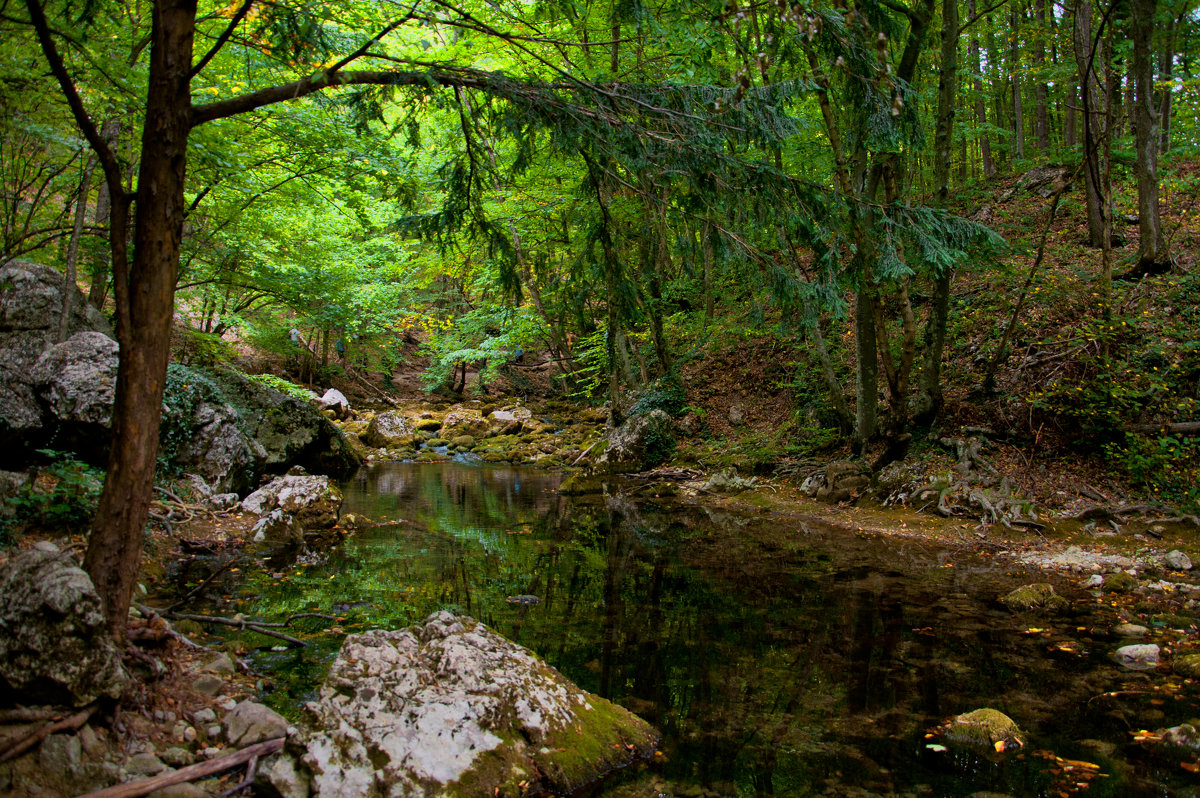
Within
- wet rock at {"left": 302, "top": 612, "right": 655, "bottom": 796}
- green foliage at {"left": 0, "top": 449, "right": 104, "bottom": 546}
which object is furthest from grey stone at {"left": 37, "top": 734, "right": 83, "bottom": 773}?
green foliage at {"left": 0, "top": 449, "right": 104, "bottom": 546}

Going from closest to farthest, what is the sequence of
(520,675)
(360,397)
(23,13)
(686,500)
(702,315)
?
1. (520,675)
2. (23,13)
3. (686,500)
4. (702,315)
5. (360,397)

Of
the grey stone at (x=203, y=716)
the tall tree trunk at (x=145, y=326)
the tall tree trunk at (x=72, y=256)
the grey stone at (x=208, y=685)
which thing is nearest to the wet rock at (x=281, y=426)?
the tall tree trunk at (x=72, y=256)

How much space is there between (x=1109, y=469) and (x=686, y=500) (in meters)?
6.27

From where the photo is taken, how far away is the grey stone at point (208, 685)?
375 centimetres

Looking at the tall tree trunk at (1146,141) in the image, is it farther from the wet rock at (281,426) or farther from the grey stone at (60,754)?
the wet rock at (281,426)

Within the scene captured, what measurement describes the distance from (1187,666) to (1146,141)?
1001 centimetres

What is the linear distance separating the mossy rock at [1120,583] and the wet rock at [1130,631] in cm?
117

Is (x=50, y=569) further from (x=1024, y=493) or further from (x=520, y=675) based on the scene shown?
(x=1024, y=493)

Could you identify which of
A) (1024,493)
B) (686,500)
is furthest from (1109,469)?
(686,500)

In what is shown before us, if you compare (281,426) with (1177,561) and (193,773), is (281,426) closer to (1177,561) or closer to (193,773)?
(193,773)

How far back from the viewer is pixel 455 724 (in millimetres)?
3252

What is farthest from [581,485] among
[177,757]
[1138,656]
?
[177,757]

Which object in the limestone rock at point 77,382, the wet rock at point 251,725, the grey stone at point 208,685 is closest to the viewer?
the wet rock at point 251,725

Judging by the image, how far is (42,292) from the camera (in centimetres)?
820
